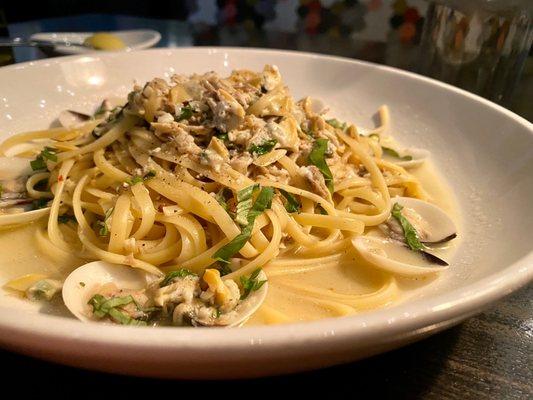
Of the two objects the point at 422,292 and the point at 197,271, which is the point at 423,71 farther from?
the point at 197,271

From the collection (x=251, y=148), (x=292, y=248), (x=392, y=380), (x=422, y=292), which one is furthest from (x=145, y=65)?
(x=392, y=380)

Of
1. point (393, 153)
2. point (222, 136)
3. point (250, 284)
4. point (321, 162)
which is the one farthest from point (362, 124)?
point (250, 284)

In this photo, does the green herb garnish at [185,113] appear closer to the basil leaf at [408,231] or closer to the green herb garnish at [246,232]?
the green herb garnish at [246,232]

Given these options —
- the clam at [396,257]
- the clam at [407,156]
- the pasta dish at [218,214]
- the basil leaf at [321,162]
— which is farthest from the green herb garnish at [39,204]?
the clam at [407,156]

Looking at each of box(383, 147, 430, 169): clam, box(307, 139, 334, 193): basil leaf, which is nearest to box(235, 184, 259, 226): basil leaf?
box(307, 139, 334, 193): basil leaf

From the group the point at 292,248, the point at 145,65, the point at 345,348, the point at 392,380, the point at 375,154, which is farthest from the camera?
the point at 145,65

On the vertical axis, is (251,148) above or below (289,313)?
above
